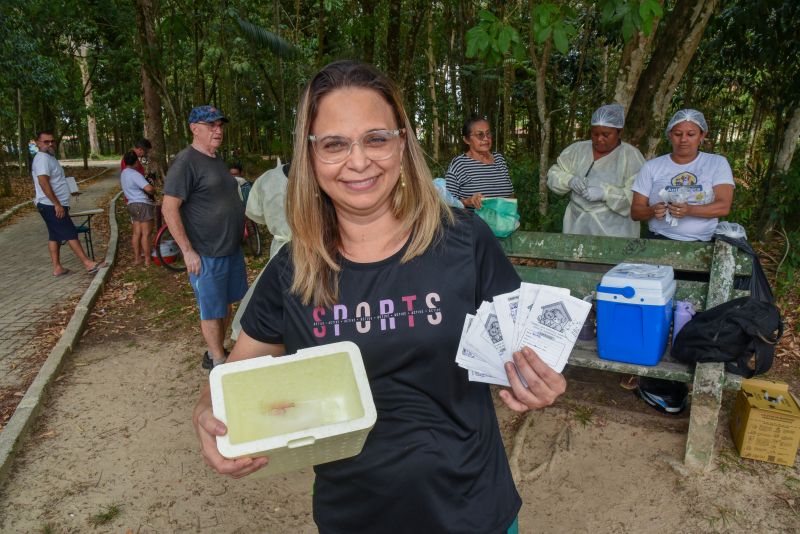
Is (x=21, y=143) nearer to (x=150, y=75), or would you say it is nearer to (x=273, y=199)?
(x=150, y=75)

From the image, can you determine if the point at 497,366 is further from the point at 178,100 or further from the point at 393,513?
the point at 178,100

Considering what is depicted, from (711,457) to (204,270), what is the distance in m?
4.11

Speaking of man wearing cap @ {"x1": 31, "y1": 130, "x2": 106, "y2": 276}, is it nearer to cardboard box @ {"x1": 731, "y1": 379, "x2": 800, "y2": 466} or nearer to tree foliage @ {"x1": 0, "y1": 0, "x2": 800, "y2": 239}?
tree foliage @ {"x1": 0, "y1": 0, "x2": 800, "y2": 239}

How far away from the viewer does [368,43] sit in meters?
9.14

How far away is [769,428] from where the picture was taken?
129 inches

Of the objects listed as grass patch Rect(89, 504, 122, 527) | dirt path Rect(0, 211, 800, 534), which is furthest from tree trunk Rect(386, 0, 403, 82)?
grass patch Rect(89, 504, 122, 527)

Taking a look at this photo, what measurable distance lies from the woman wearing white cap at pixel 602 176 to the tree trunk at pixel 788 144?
3801 millimetres

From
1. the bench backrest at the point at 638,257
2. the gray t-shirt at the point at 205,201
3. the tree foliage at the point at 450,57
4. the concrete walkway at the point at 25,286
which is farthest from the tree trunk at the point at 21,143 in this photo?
the bench backrest at the point at 638,257

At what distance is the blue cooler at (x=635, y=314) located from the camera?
3195 mm

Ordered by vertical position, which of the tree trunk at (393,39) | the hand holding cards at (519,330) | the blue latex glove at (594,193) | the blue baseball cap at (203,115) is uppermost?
the tree trunk at (393,39)

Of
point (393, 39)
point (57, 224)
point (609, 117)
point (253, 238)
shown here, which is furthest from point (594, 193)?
point (57, 224)

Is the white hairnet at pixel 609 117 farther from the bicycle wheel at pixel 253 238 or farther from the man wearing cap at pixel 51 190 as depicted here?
the man wearing cap at pixel 51 190

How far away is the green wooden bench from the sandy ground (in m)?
0.30

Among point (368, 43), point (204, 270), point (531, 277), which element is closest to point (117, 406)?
point (204, 270)
